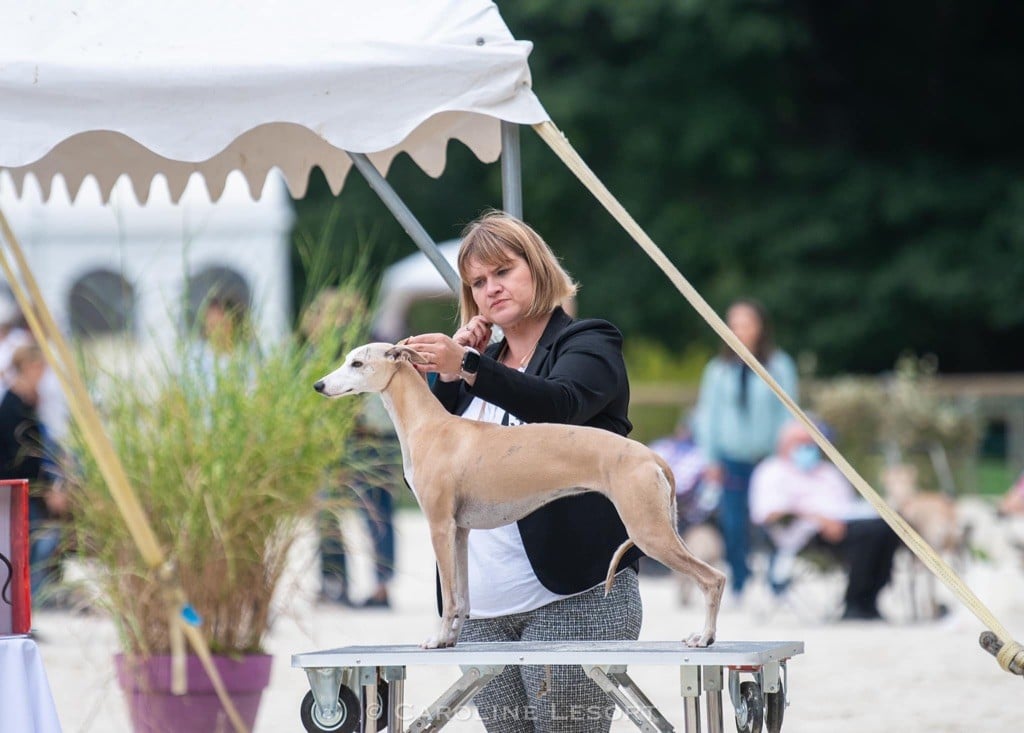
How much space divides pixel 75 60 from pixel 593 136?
2348 cm

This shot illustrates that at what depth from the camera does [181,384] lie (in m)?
5.75

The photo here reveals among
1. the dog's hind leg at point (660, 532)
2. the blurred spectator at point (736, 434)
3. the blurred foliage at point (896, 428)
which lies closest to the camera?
the dog's hind leg at point (660, 532)

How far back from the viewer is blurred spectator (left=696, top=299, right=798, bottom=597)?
10422mm

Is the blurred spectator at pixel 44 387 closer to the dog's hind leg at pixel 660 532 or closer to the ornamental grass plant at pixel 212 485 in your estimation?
the ornamental grass plant at pixel 212 485

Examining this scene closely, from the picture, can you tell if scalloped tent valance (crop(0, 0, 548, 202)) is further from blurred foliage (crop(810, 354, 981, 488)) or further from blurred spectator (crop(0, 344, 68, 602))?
blurred foliage (crop(810, 354, 981, 488))

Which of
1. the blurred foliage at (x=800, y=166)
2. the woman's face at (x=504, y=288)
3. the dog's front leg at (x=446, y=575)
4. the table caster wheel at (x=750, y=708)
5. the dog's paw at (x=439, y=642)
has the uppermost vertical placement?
the blurred foliage at (x=800, y=166)

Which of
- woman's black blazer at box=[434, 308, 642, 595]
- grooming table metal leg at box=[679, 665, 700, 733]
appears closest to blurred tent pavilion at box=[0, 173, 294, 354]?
woman's black blazer at box=[434, 308, 642, 595]

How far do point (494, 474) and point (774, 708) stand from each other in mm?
897

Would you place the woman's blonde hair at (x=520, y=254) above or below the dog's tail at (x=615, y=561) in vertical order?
above

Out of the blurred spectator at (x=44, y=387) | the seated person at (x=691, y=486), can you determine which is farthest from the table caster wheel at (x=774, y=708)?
the seated person at (x=691, y=486)

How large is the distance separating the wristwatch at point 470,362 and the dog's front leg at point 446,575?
341 mm

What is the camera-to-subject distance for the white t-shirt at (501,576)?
4.05 m

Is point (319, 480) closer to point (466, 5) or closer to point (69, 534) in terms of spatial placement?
point (69, 534)

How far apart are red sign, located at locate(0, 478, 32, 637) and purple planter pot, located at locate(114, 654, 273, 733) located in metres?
1.30
